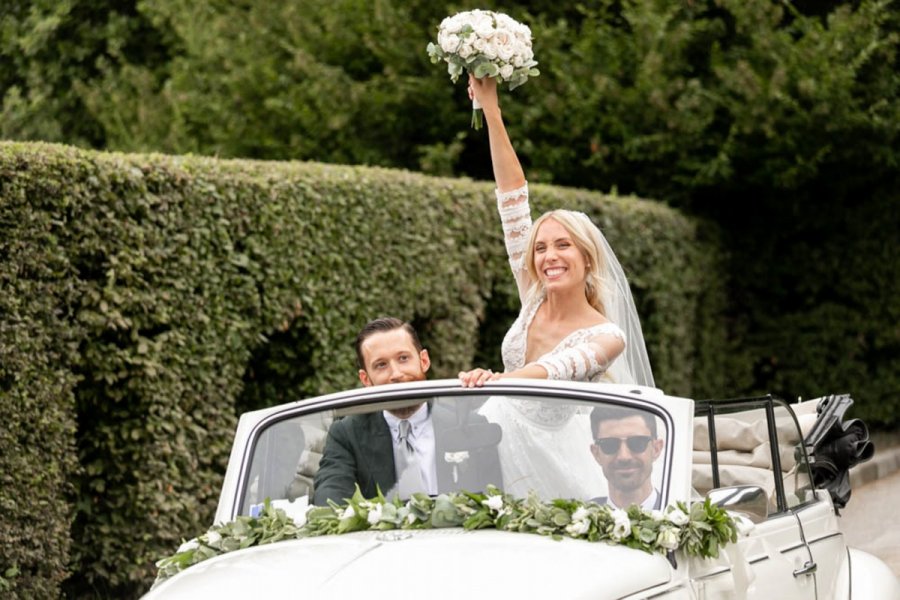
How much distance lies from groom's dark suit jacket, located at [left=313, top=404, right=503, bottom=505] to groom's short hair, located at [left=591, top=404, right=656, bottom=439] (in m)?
0.34

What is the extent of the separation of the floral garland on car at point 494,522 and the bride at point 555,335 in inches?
7.0

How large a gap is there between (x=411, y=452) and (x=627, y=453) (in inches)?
28.7

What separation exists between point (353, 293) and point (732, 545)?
6.04 meters

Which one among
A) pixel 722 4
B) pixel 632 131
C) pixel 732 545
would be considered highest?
pixel 722 4

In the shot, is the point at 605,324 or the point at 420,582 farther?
the point at 605,324

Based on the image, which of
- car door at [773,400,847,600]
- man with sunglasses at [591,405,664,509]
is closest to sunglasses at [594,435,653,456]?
man with sunglasses at [591,405,664,509]

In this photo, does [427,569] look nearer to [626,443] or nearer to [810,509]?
[626,443]

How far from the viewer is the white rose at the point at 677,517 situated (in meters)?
4.09

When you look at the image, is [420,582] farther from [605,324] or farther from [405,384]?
[605,324]

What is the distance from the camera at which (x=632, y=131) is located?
56.7ft

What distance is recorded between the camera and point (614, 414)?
4355 millimetres

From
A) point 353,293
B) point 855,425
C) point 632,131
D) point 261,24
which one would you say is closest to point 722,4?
point 632,131

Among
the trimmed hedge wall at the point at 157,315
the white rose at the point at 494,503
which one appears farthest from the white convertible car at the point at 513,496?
the trimmed hedge wall at the point at 157,315

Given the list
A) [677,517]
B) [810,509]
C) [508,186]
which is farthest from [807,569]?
[508,186]
